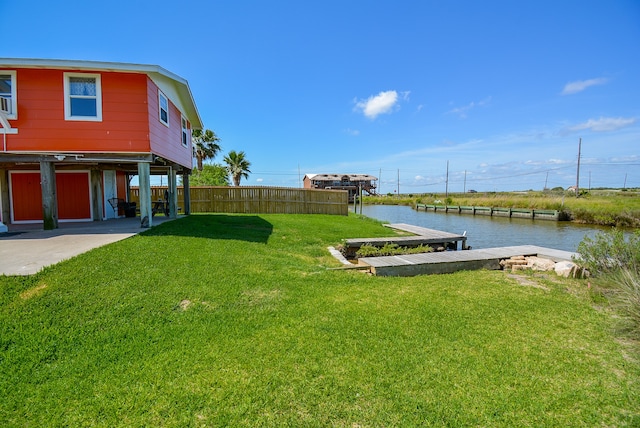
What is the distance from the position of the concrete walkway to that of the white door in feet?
13.1

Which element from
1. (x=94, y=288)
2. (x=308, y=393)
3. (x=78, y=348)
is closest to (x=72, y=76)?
(x=94, y=288)

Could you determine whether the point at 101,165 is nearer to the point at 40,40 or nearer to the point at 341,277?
the point at 40,40

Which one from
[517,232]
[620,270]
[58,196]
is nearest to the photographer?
[620,270]

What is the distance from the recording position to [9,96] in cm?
779

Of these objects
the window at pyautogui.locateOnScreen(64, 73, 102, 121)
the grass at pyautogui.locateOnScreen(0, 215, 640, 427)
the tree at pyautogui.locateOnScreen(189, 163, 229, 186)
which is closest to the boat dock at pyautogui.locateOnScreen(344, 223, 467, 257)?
the grass at pyautogui.locateOnScreen(0, 215, 640, 427)

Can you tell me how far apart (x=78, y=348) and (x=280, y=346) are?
202cm

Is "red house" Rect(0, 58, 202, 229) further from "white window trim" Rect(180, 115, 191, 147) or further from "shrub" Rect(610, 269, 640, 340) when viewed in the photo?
"shrub" Rect(610, 269, 640, 340)

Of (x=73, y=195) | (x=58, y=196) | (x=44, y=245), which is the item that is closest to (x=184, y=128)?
(x=73, y=195)

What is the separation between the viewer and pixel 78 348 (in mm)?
3092

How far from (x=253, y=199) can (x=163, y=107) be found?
28.5ft

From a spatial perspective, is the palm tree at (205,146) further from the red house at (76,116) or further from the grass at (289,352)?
the grass at (289,352)

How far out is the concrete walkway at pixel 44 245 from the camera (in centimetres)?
486

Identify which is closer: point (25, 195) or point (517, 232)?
point (25, 195)

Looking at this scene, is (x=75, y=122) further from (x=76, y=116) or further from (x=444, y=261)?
(x=444, y=261)
